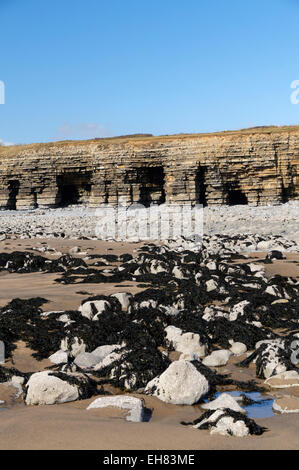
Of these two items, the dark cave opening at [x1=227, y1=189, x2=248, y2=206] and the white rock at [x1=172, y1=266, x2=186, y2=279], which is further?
the dark cave opening at [x1=227, y1=189, x2=248, y2=206]

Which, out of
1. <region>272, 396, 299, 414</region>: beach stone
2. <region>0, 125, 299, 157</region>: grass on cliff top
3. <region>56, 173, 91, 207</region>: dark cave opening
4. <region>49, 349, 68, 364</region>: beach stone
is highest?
<region>0, 125, 299, 157</region>: grass on cliff top

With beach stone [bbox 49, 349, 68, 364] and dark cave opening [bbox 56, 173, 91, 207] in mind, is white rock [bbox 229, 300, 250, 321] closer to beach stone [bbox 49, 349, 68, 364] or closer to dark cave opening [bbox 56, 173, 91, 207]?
beach stone [bbox 49, 349, 68, 364]

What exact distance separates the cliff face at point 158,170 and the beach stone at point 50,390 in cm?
2748

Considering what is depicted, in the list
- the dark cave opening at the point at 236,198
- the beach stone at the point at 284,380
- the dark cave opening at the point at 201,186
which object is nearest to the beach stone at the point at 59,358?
the beach stone at the point at 284,380

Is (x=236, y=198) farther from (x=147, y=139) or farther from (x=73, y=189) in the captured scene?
(x=73, y=189)

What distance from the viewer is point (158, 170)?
32.5 m

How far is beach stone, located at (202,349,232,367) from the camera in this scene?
4414 mm

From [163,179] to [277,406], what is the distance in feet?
96.5

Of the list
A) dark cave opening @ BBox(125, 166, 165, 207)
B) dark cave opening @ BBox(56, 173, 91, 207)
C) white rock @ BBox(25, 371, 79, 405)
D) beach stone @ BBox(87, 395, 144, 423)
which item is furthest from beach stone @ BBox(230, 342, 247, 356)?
dark cave opening @ BBox(56, 173, 91, 207)

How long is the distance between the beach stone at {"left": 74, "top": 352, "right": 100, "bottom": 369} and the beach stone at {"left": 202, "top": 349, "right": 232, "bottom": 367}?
3.46 ft

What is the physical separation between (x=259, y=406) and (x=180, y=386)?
0.60 meters

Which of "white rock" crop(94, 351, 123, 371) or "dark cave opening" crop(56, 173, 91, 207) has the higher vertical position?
"dark cave opening" crop(56, 173, 91, 207)

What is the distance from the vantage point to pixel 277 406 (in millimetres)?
3279
